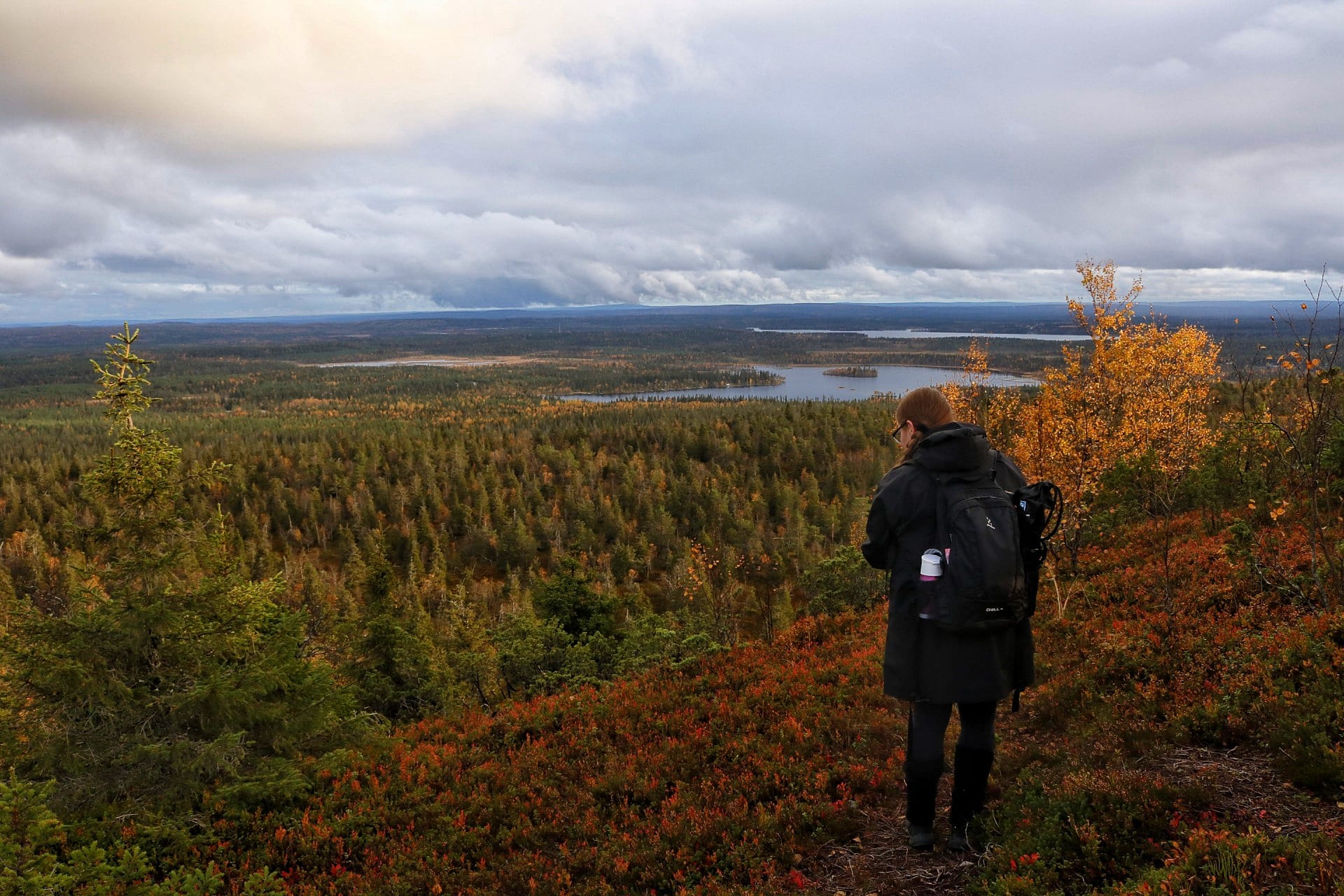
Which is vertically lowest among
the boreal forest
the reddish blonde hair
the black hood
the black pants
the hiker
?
the boreal forest

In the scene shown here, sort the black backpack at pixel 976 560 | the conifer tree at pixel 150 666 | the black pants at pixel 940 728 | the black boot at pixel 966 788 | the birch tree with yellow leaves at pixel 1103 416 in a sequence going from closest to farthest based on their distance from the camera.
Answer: the black backpack at pixel 976 560 → the black pants at pixel 940 728 → the black boot at pixel 966 788 → the conifer tree at pixel 150 666 → the birch tree with yellow leaves at pixel 1103 416

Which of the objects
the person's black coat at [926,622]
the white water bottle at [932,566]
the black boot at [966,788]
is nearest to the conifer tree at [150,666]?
the black boot at [966,788]

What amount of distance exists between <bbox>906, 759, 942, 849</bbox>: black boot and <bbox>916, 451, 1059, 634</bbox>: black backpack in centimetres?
141

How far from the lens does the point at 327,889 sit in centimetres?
702

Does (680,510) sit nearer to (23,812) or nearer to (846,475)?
(846,475)

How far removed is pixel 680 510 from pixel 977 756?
96697 millimetres

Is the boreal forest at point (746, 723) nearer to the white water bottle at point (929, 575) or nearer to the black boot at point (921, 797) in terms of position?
the black boot at point (921, 797)

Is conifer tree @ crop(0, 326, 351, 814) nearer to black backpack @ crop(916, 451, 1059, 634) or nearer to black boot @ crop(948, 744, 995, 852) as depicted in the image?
black boot @ crop(948, 744, 995, 852)

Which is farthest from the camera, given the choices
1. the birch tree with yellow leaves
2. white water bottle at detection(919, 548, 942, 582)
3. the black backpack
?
the birch tree with yellow leaves

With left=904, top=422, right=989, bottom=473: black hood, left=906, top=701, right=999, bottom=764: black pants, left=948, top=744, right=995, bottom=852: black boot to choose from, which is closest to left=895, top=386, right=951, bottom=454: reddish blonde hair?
left=904, top=422, right=989, bottom=473: black hood

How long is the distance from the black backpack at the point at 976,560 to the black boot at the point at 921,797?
1.41 m

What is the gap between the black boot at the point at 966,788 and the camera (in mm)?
5500

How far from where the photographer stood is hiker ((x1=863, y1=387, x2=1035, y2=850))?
4.92m

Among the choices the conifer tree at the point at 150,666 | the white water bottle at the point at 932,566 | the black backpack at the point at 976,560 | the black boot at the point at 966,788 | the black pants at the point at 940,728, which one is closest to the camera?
the black backpack at the point at 976,560
